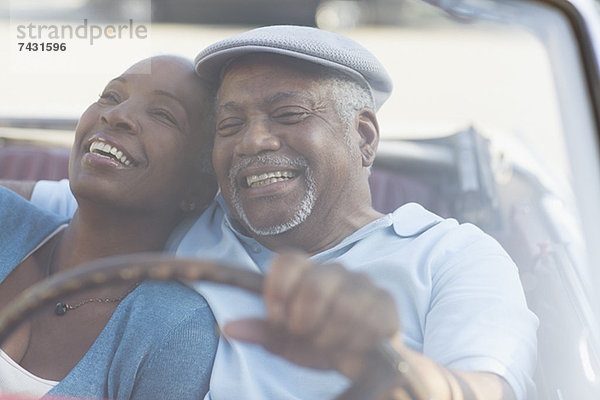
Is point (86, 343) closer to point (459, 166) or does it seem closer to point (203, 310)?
point (203, 310)

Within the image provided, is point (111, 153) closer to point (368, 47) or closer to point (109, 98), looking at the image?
point (109, 98)

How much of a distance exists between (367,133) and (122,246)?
600 mm

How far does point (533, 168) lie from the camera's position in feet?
6.68

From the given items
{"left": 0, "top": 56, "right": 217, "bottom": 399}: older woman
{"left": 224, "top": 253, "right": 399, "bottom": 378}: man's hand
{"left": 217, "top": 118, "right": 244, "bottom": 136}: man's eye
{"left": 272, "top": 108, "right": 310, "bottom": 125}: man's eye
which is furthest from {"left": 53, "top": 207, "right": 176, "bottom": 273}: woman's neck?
{"left": 224, "top": 253, "right": 399, "bottom": 378}: man's hand

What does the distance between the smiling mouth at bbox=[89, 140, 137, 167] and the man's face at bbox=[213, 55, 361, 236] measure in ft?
0.60

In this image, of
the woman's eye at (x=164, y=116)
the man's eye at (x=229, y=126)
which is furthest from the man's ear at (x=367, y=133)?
the woman's eye at (x=164, y=116)

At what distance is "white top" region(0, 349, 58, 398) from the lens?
1.28 metres

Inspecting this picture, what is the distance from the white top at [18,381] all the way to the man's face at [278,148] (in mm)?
498

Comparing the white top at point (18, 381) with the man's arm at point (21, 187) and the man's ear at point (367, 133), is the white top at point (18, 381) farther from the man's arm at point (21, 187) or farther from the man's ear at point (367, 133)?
the man's ear at point (367, 133)

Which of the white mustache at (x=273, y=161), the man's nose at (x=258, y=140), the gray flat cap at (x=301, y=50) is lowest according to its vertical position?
the white mustache at (x=273, y=161)

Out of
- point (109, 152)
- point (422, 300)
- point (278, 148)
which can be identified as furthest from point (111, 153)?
point (422, 300)

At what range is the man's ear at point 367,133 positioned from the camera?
154 cm

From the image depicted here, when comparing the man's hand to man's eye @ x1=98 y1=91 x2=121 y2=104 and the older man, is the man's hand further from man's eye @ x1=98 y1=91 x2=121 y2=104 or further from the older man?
man's eye @ x1=98 y1=91 x2=121 y2=104

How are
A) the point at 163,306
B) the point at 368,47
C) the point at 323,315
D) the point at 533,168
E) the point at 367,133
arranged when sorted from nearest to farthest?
the point at 323,315, the point at 163,306, the point at 367,133, the point at 368,47, the point at 533,168
